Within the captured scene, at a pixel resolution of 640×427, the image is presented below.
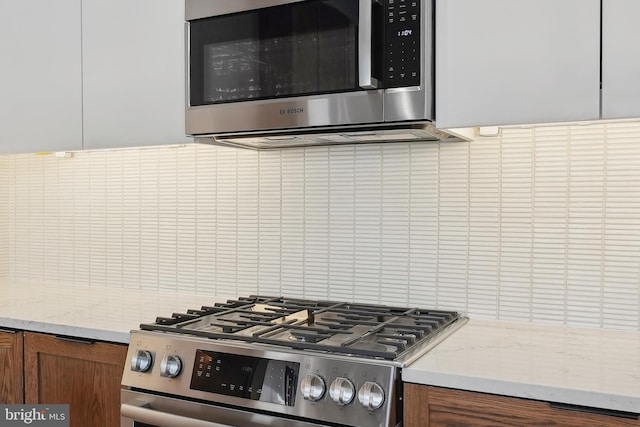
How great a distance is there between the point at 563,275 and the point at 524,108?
1.88ft

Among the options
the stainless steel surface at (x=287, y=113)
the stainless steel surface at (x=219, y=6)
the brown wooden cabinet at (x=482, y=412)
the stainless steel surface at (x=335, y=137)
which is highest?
the stainless steel surface at (x=219, y=6)

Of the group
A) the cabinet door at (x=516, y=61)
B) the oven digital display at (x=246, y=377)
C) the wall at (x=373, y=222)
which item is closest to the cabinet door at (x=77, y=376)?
the oven digital display at (x=246, y=377)

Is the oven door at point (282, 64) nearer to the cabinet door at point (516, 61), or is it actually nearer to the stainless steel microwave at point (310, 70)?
the stainless steel microwave at point (310, 70)

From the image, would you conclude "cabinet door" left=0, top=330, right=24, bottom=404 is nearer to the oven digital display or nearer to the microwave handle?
the oven digital display

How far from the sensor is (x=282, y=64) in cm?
165

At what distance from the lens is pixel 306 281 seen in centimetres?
207

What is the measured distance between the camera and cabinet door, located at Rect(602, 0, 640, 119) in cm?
129

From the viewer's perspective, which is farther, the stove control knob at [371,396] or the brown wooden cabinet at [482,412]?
the stove control knob at [371,396]

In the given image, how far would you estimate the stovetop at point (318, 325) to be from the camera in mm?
1409

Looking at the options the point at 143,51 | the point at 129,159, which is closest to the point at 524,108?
the point at 143,51

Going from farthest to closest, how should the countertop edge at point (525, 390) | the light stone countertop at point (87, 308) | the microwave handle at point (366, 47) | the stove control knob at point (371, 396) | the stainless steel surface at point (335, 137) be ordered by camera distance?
the light stone countertop at point (87, 308) → the stainless steel surface at point (335, 137) → the microwave handle at point (366, 47) → the stove control knob at point (371, 396) → the countertop edge at point (525, 390)

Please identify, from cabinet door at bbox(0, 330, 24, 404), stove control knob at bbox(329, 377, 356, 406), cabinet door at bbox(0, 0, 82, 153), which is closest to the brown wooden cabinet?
stove control knob at bbox(329, 377, 356, 406)

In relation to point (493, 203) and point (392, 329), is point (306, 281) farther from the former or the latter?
point (493, 203)

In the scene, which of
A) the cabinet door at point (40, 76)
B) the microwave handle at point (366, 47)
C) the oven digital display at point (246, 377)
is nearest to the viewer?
→ the oven digital display at point (246, 377)
